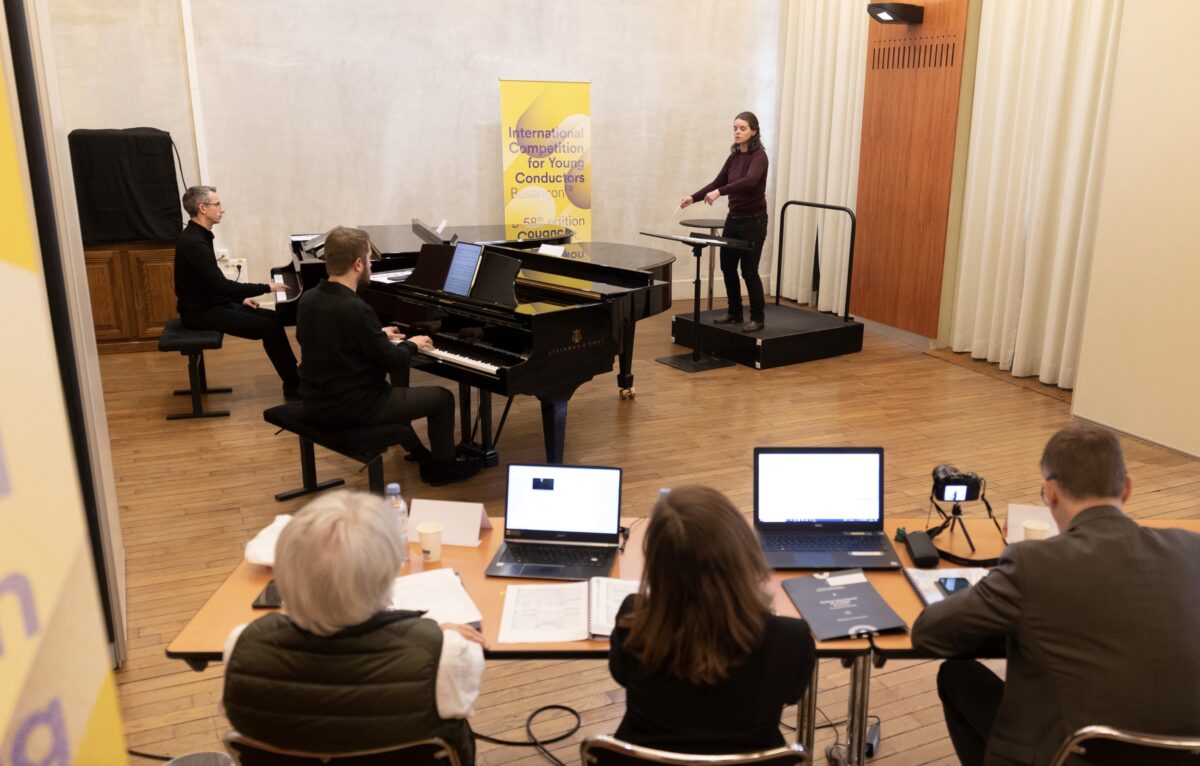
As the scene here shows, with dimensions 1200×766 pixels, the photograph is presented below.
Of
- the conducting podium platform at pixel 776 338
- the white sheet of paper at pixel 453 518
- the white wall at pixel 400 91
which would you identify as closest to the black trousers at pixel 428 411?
the white sheet of paper at pixel 453 518

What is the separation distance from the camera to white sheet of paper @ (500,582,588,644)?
2.36 meters

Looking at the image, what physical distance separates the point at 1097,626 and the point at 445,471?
11.5ft

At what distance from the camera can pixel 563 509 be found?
2826 mm

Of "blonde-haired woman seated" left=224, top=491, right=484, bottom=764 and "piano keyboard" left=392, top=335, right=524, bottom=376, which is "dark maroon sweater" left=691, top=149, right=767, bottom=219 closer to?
"piano keyboard" left=392, top=335, right=524, bottom=376

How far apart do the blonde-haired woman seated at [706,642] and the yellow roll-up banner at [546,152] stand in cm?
642

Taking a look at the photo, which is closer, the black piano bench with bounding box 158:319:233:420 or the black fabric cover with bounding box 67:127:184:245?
the black piano bench with bounding box 158:319:233:420

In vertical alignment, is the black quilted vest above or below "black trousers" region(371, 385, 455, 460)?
above

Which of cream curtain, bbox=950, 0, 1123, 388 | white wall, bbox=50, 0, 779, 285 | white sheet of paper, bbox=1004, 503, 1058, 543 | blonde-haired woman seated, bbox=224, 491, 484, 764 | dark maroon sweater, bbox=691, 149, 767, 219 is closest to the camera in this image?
blonde-haired woman seated, bbox=224, 491, 484, 764

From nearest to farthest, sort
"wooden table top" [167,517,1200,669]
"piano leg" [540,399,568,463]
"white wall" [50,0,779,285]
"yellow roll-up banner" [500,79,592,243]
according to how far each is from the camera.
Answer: "wooden table top" [167,517,1200,669], "piano leg" [540,399,568,463], "white wall" [50,0,779,285], "yellow roll-up banner" [500,79,592,243]

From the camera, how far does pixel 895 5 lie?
7352mm

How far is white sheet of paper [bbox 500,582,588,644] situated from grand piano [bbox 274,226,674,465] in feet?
6.48

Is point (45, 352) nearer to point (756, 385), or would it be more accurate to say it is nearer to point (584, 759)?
point (584, 759)

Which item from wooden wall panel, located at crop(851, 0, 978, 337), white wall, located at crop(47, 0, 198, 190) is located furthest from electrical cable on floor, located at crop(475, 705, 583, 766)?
white wall, located at crop(47, 0, 198, 190)

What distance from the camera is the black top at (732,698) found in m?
1.91
